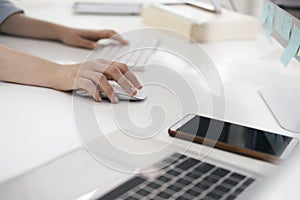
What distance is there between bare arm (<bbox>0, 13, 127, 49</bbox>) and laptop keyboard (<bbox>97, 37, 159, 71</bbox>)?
0.03 meters

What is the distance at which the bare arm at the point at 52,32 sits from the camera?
1466 mm

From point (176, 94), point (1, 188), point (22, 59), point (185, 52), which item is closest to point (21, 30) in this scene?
point (22, 59)

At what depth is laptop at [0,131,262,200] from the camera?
69 centimetres

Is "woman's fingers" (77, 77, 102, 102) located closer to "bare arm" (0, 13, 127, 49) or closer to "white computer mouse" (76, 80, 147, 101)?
"white computer mouse" (76, 80, 147, 101)

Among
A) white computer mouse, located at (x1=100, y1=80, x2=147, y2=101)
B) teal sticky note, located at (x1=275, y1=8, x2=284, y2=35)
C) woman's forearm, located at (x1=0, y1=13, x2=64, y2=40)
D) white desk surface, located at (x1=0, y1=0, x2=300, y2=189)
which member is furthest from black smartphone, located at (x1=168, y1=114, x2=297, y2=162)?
woman's forearm, located at (x1=0, y1=13, x2=64, y2=40)

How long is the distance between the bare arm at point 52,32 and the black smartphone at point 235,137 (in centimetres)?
59

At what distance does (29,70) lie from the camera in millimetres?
1137

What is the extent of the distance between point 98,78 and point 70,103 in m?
0.08

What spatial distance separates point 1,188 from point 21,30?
90 centimetres

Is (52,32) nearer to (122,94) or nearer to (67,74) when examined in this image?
(67,74)

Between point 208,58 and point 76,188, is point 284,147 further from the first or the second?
point 208,58

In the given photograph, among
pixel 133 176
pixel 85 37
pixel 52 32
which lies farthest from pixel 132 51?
pixel 133 176

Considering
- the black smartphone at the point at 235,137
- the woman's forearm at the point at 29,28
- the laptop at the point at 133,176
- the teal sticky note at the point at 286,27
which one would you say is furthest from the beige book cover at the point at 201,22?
the laptop at the point at 133,176

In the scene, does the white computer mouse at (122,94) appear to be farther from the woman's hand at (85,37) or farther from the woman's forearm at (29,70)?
the woman's hand at (85,37)
